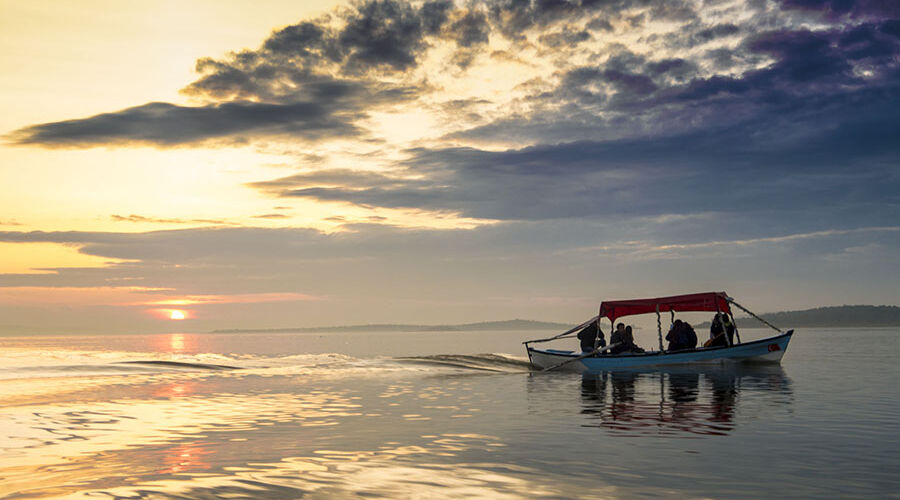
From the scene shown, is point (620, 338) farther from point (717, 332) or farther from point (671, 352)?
point (717, 332)

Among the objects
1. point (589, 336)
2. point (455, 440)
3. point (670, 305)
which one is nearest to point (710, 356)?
point (670, 305)

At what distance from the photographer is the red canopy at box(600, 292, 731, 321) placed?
4091 centimetres

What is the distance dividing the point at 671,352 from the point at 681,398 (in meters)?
13.6

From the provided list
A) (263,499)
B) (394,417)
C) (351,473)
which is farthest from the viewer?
(394,417)

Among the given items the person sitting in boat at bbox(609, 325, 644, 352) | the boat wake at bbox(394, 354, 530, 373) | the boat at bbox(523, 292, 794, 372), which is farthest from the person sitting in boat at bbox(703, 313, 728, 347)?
the boat wake at bbox(394, 354, 530, 373)

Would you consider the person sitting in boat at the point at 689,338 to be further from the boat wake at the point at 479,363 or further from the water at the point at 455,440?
the boat wake at the point at 479,363

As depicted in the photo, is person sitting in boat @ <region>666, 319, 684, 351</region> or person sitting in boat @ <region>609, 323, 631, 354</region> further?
person sitting in boat @ <region>609, 323, 631, 354</region>

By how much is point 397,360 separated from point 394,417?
3480 cm

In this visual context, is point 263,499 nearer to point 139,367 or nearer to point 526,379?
point 526,379

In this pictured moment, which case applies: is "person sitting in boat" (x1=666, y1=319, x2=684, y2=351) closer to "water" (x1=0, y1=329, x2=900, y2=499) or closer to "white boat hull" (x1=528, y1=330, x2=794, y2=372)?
"white boat hull" (x1=528, y1=330, x2=794, y2=372)

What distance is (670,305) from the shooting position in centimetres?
4288

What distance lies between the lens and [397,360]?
56.2 metres

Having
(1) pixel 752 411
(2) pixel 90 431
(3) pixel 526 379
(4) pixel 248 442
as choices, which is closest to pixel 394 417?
(4) pixel 248 442

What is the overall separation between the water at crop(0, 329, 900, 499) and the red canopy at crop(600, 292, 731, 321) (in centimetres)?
674
